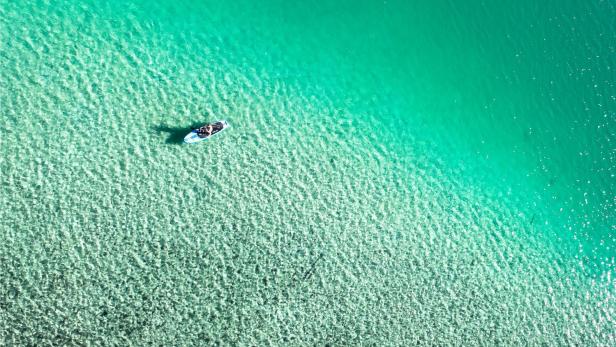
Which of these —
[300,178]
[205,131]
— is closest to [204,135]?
[205,131]

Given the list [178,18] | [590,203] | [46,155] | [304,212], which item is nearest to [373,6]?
[178,18]

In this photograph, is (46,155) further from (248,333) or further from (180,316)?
(248,333)

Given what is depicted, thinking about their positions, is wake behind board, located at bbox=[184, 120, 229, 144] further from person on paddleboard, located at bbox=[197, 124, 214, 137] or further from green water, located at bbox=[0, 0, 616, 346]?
green water, located at bbox=[0, 0, 616, 346]

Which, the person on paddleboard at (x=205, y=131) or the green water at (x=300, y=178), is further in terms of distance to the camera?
the person on paddleboard at (x=205, y=131)

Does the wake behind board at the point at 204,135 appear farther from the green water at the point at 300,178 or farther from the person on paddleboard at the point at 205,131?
the green water at the point at 300,178

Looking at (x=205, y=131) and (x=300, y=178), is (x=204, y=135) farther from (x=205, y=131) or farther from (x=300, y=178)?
(x=300, y=178)

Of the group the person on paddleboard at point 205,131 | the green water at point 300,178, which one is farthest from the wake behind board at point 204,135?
the green water at point 300,178

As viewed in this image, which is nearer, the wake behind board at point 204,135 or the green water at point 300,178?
the green water at point 300,178
